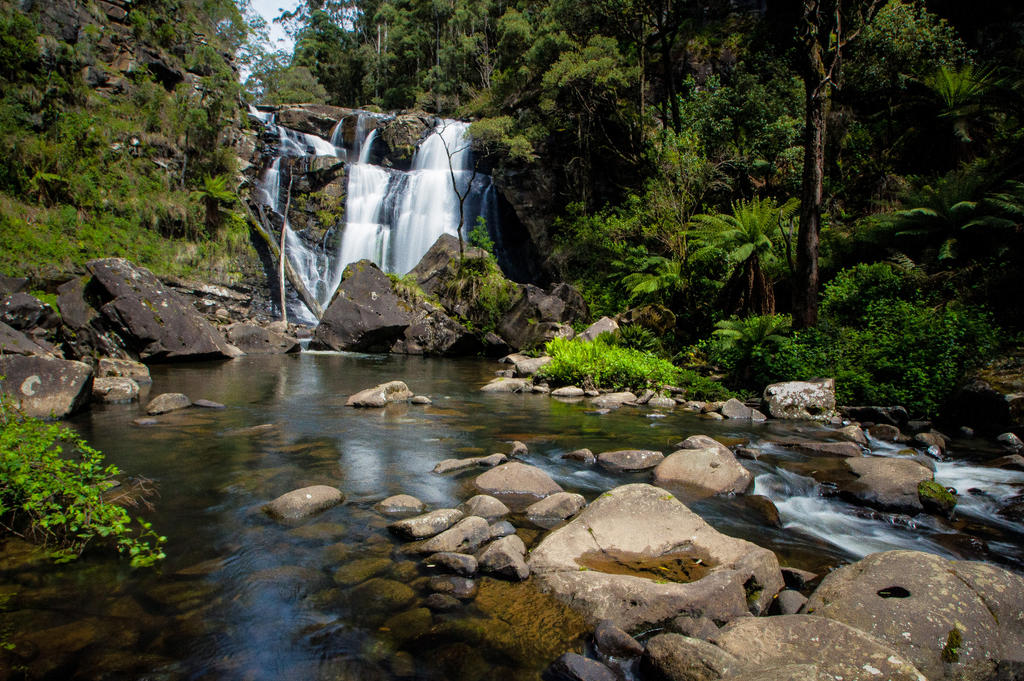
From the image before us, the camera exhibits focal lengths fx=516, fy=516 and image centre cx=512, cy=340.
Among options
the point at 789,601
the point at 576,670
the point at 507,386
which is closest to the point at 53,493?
the point at 576,670

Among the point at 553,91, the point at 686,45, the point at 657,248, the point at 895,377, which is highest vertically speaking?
the point at 686,45

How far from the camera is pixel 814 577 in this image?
3.58m

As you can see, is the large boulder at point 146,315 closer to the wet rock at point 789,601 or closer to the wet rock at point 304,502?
the wet rock at point 304,502

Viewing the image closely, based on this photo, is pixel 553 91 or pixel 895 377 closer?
pixel 895 377

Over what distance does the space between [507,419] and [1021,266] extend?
29.8ft

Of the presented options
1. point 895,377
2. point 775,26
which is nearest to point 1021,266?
point 895,377

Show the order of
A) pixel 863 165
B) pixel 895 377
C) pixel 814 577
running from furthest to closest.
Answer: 1. pixel 863 165
2. pixel 895 377
3. pixel 814 577

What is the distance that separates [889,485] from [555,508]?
3306mm

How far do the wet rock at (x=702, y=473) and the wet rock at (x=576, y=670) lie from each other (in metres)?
2.90

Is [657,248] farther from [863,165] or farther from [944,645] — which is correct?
[944,645]

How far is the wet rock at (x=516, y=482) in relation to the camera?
510cm

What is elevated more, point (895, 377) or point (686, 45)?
point (686, 45)

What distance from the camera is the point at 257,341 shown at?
700 inches

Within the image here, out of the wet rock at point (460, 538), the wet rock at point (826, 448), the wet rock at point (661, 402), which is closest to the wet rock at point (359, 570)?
the wet rock at point (460, 538)
